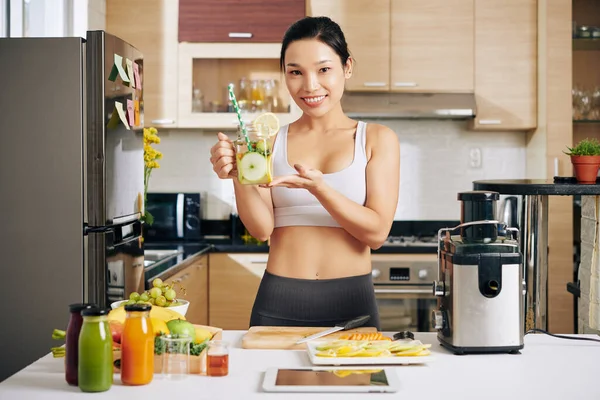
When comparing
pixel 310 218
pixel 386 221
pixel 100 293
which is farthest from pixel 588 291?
pixel 100 293

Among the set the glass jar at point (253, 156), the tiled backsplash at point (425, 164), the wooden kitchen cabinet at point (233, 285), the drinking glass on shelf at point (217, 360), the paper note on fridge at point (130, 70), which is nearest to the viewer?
the drinking glass on shelf at point (217, 360)

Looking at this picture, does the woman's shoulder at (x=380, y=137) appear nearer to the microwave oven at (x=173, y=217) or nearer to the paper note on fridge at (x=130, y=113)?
the paper note on fridge at (x=130, y=113)

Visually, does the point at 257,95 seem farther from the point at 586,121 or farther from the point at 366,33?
Result: the point at 586,121

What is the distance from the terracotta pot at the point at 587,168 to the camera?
2.29 m

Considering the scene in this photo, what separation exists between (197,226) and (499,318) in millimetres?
2903

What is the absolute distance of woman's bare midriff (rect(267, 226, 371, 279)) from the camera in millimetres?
1938

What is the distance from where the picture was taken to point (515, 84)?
4.09 m

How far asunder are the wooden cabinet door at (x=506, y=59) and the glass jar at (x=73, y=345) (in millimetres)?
3190

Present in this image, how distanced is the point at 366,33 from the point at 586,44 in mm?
1268

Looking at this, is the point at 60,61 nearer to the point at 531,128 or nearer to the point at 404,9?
the point at 404,9

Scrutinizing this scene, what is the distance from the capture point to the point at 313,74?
1.86 metres

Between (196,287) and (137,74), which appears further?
(196,287)

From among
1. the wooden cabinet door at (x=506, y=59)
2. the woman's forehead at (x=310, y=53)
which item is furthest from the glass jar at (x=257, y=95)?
the woman's forehead at (x=310, y=53)

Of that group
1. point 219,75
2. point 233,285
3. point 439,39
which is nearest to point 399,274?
point 233,285
